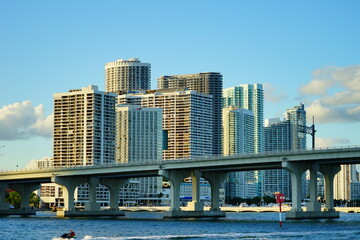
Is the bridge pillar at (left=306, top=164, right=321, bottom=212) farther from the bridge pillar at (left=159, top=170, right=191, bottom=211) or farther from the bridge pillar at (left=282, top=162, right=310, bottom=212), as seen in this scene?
the bridge pillar at (left=159, top=170, right=191, bottom=211)

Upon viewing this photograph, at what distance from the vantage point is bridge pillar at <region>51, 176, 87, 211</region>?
166 metres

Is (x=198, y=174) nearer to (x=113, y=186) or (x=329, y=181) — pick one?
(x=329, y=181)

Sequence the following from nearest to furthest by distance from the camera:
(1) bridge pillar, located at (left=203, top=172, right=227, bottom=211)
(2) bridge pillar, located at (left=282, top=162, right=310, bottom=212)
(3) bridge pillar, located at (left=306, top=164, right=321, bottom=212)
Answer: (2) bridge pillar, located at (left=282, top=162, right=310, bottom=212), (3) bridge pillar, located at (left=306, top=164, right=321, bottom=212), (1) bridge pillar, located at (left=203, top=172, right=227, bottom=211)

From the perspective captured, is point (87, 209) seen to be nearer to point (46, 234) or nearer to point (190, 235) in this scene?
point (46, 234)

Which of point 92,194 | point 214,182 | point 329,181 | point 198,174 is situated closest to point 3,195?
point 92,194

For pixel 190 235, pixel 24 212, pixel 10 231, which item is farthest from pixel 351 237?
pixel 24 212

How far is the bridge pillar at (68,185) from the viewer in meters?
166

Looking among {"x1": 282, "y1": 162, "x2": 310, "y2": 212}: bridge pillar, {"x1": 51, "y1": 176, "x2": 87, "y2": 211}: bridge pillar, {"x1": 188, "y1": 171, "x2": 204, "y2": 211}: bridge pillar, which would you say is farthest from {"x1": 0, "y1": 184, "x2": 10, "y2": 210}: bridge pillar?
{"x1": 282, "y1": 162, "x2": 310, "y2": 212}: bridge pillar

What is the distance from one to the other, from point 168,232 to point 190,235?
864cm

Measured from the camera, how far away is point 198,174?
14925cm

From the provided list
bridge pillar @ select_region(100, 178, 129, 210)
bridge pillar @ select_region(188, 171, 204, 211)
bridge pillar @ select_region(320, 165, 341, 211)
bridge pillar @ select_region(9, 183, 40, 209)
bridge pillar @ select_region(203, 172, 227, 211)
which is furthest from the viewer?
bridge pillar @ select_region(9, 183, 40, 209)

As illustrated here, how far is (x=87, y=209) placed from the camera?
552ft

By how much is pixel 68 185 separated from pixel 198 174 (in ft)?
116

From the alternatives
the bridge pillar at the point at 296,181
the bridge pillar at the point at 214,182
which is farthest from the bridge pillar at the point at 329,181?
the bridge pillar at the point at 214,182
